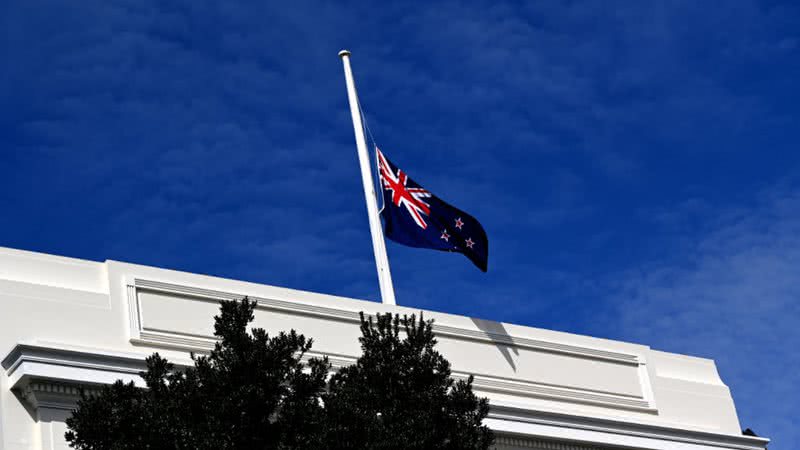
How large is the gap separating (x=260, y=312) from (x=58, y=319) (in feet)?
11.7

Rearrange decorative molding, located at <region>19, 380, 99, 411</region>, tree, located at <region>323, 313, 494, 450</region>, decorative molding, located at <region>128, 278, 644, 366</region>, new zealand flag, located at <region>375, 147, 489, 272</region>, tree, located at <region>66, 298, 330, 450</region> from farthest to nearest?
new zealand flag, located at <region>375, 147, 489, 272</region>
decorative molding, located at <region>128, 278, 644, 366</region>
decorative molding, located at <region>19, 380, 99, 411</region>
tree, located at <region>323, 313, 494, 450</region>
tree, located at <region>66, 298, 330, 450</region>

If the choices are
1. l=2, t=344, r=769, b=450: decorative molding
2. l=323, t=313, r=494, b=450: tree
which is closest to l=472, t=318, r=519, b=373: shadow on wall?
l=2, t=344, r=769, b=450: decorative molding

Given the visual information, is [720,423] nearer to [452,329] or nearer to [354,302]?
[452,329]

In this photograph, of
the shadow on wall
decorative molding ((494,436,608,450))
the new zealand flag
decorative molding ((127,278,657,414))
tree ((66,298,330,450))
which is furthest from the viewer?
the new zealand flag

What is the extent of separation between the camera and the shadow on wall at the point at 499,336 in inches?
1043

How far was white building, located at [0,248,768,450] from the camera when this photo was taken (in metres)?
20.3

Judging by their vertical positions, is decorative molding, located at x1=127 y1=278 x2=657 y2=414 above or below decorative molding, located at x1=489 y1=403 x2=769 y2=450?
above

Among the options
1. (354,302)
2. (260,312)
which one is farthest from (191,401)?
(354,302)

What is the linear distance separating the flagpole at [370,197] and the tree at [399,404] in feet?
26.5

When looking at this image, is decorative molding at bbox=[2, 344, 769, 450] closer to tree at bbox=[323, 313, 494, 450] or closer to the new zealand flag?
the new zealand flag

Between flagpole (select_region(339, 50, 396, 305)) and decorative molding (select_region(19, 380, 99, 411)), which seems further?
flagpole (select_region(339, 50, 396, 305))

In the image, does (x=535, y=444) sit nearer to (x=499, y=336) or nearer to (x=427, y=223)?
(x=499, y=336)

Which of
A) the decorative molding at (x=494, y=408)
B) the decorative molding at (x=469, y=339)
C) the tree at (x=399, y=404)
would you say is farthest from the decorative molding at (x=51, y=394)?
the tree at (x=399, y=404)

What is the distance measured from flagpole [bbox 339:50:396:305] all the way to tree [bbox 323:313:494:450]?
26.5 feet
